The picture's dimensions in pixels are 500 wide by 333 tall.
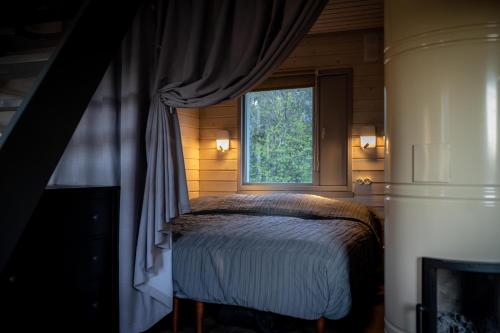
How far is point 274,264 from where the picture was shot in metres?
2.14

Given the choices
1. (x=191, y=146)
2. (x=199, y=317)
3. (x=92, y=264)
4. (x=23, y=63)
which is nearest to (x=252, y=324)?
(x=199, y=317)

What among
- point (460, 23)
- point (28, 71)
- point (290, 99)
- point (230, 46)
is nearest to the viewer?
point (460, 23)

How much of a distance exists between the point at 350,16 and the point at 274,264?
2.42 metres

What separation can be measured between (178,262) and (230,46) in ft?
4.04

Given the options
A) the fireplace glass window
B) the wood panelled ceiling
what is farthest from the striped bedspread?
the wood panelled ceiling

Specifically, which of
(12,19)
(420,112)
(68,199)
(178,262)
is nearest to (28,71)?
(12,19)

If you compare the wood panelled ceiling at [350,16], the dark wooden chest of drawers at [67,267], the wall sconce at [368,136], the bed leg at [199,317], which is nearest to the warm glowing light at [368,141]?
the wall sconce at [368,136]

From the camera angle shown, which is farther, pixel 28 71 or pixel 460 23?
pixel 28 71

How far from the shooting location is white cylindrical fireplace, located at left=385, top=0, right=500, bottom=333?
1569mm

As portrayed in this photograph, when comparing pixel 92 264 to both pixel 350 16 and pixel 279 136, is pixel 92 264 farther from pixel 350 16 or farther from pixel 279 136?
pixel 350 16

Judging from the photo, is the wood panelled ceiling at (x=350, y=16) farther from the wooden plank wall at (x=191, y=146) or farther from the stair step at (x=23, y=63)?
the stair step at (x=23, y=63)

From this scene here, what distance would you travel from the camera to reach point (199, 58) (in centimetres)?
227

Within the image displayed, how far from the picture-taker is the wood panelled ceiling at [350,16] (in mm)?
3373

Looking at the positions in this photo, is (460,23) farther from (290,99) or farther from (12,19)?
(290,99)
